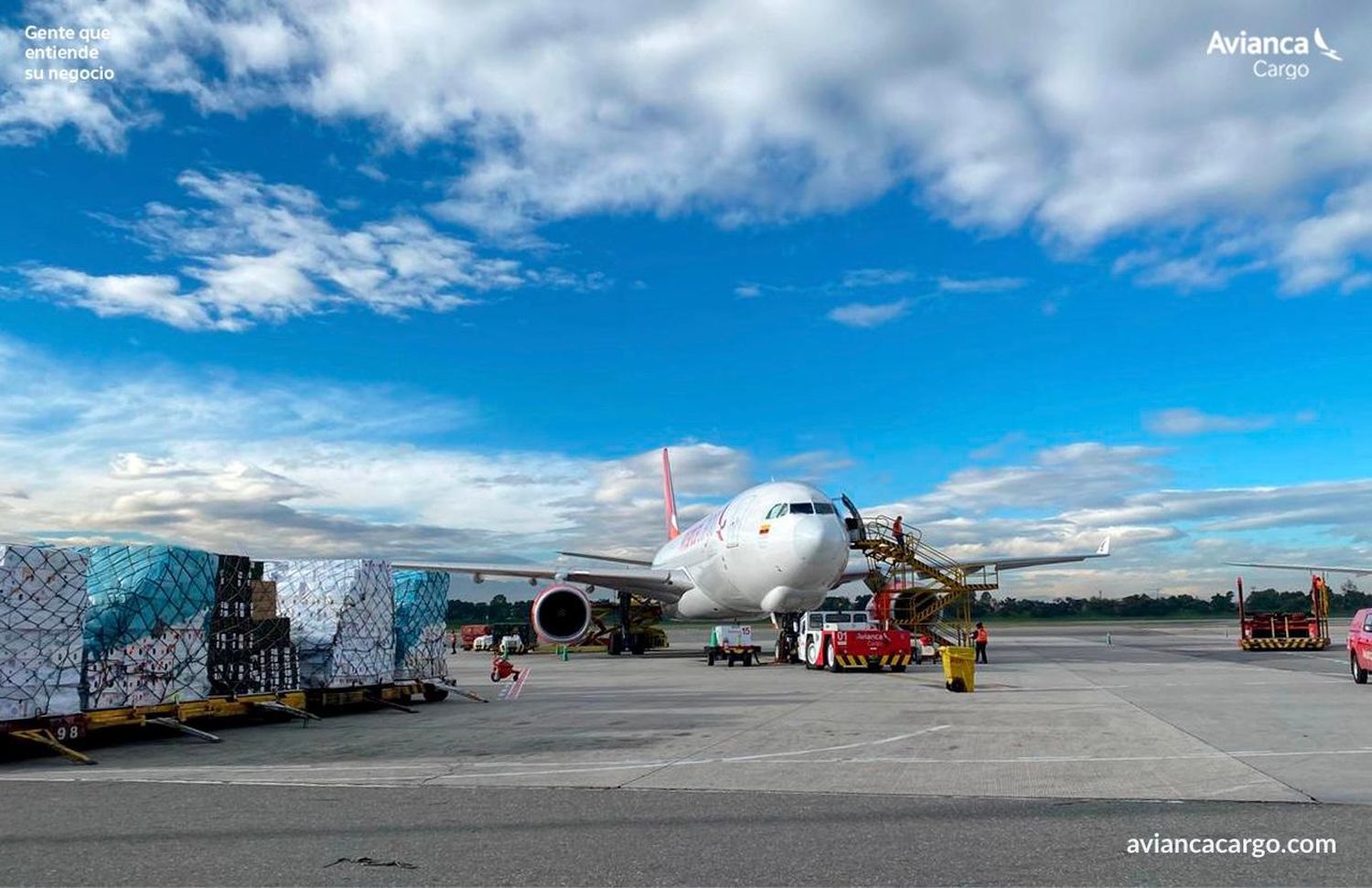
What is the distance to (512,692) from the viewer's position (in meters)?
19.8

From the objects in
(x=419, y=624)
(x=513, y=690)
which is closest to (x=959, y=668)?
(x=513, y=690)

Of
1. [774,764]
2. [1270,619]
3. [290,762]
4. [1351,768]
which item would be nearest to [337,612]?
[290,762]

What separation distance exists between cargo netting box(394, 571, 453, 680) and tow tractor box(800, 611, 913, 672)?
9.74 meters

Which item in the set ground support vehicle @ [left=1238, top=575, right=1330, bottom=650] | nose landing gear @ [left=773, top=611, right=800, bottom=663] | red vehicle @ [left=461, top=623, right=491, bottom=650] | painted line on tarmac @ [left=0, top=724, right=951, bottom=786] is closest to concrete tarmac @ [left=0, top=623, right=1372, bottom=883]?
painted line on tarmac @ [left=0, top=724, right=951, bottom=786]

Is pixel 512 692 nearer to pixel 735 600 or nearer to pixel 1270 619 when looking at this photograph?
pixel 735 600

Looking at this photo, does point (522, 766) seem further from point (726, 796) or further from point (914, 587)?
point (914, 587)

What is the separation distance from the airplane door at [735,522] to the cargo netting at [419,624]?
961 cm

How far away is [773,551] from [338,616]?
38.4 feet

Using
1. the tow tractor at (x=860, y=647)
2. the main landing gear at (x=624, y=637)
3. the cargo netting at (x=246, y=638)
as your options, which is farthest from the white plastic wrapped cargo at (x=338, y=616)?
the main landing gear at (x=624, y=637)

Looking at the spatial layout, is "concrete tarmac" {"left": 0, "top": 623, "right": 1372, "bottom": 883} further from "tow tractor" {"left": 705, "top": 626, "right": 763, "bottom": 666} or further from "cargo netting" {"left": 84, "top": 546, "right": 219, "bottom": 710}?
"tow tractor" {"left": 705, "top": 626, "right": 763, "bottom": 666}

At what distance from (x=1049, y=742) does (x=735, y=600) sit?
17.4m

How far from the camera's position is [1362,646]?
1878cm

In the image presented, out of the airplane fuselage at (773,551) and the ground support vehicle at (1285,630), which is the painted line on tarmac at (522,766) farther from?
the ground support vehicle at (1285,630)

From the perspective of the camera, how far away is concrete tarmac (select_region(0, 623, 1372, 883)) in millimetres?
5949
